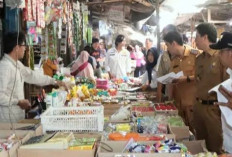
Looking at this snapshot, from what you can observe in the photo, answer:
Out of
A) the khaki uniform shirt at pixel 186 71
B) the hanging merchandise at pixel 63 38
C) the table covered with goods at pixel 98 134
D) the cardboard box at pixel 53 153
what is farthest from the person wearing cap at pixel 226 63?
the hanging merchandise at pixel 63 38

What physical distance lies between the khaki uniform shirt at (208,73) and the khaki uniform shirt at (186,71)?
29.0 inches

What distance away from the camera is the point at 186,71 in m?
5.40

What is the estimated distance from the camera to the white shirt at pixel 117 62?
8938mm

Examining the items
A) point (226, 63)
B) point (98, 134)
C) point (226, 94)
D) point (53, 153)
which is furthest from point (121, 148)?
point (226, 63)

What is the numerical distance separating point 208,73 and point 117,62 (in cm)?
473

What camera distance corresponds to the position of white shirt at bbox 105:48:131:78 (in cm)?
894

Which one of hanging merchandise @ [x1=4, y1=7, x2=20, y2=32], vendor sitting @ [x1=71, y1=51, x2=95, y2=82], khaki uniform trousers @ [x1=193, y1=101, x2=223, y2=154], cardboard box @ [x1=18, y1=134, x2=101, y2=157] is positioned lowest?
khaki uniform trousers @ [x1=193, y1=101, x2=223, y2=154]

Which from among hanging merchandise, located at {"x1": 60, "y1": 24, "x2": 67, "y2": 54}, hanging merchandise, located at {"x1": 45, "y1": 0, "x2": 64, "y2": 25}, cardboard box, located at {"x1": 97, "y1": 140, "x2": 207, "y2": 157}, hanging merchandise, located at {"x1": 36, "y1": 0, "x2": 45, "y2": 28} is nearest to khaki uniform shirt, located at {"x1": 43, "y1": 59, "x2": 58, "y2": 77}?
hanging merchandise, located at {"x1": 45, "y1": 0, "x2": 64, "y2": 25}

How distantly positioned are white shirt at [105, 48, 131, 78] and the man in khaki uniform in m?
3.47

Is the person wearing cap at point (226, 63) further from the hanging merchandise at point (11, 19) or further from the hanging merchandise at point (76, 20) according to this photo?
the hanging merchandise at point (76, 20)

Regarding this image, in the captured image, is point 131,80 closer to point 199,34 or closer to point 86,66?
point 86,66

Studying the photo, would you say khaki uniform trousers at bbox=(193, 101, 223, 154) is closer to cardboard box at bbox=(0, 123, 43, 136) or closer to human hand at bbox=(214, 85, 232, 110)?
human hand at bbox=(214, 85, 232, 110)

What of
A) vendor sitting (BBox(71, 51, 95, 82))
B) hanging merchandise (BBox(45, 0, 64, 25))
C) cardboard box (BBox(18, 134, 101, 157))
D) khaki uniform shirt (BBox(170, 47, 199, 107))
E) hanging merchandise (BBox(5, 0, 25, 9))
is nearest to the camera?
cardboard box (BBox(18, 134, 101, 157))

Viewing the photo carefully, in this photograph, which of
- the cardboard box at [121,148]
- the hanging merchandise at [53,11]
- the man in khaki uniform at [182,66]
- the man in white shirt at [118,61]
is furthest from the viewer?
the man in white shirt at [118,61]
